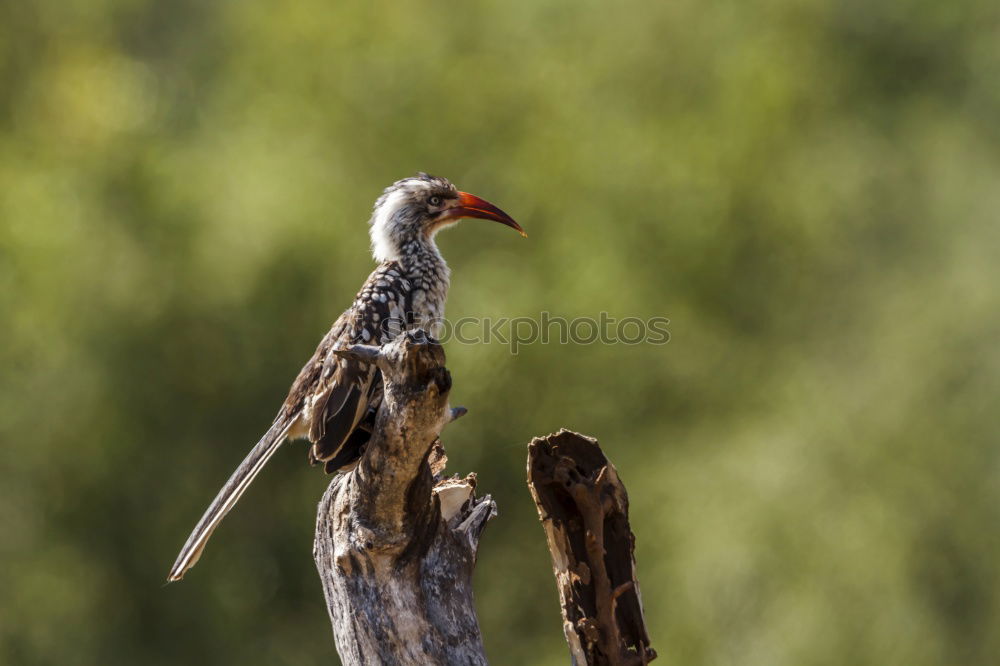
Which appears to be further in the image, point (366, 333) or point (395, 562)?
point (366, 333)

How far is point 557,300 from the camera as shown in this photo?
9.36m

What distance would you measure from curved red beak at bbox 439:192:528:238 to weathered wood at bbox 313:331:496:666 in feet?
5.44

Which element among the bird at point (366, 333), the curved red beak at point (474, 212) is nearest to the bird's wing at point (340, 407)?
the bird at point (366, 333)

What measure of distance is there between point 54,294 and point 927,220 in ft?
23.1

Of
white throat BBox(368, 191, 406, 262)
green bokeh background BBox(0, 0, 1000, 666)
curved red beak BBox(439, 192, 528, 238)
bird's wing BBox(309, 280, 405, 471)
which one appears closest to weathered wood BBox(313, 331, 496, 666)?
bird's wing BBox(309, 280, 405, 471)

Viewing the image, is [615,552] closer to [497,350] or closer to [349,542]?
[349,542]

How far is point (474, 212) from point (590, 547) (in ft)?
6.49

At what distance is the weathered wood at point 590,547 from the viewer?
3.97 meters

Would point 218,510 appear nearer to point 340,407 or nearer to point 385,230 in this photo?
point 340,407

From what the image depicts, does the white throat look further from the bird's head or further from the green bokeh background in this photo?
the green bokeh background

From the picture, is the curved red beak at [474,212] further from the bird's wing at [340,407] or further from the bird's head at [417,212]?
the bird's wing at [340,407]

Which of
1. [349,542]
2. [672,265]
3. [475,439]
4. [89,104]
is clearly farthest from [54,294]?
[349,542]

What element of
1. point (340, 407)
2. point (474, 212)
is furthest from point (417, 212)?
point (340, 407)

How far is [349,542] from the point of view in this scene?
3951mm
